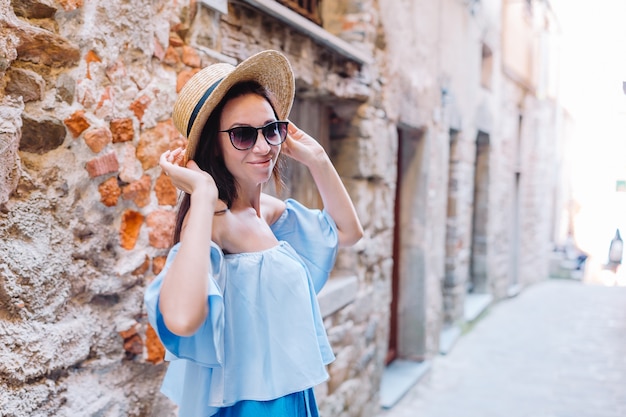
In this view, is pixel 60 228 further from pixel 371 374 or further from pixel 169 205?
pixel 371 374

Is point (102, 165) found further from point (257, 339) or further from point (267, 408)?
point (267, 408)

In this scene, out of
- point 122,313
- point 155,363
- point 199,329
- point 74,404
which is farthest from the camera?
point 155,363

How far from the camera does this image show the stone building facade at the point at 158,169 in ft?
5.35

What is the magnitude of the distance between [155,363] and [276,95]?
3.37 feet

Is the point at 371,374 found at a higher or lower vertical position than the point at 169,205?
lower

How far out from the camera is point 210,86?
145 cm

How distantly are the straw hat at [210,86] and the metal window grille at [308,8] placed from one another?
6.52 feet

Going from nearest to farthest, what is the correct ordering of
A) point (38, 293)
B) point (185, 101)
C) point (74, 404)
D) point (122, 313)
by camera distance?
point (185, 101)
point (38, 293)
point (74, 404)
point (122, 313)

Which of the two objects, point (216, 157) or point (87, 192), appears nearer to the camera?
point (216, 157)

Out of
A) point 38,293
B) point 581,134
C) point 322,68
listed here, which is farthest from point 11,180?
point 581,134

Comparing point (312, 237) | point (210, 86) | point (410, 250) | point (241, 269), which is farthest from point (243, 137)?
point (410, 250)

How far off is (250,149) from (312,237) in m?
0.40

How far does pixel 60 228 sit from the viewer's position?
1711mm

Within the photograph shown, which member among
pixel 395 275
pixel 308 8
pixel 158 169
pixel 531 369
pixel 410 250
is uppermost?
pixel 308 8
